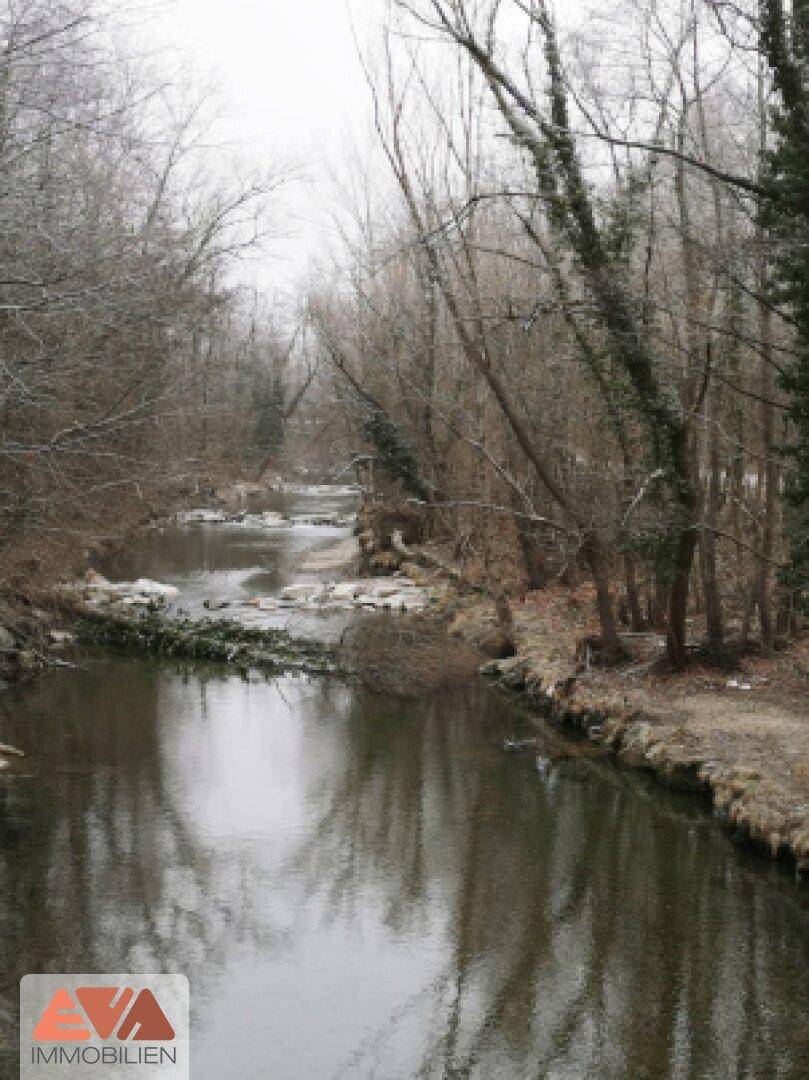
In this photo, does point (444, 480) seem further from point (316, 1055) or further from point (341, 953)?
point (316, 1055)

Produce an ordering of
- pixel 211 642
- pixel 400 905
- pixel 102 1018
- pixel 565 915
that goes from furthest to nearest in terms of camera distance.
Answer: pixel 211 642, pixel 400 905, pixel 565 915, pixel 102 1018

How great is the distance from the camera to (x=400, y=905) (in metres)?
8.56

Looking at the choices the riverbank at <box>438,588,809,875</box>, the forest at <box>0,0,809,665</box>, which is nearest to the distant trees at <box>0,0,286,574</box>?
the forest at <box>0,0,809,665</box>

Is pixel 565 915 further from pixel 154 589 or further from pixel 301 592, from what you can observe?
pixel 154 589

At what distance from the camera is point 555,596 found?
1922 centimetres

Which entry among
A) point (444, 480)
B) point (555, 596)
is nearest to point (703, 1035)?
point (555, 596)

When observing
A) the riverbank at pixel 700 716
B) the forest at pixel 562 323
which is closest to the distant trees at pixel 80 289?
the forest at pixel 562 323

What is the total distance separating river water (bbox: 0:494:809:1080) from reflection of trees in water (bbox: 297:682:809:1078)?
0.02 metres

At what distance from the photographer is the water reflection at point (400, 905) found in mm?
6582

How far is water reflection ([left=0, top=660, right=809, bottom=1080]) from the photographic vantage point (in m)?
6.58

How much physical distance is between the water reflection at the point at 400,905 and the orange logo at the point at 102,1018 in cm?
23

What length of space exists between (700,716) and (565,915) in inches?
167

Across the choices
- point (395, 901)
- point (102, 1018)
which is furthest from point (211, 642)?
point (102, 1018)

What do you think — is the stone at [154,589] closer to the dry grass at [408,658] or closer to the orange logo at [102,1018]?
the dry grass at [408,658]
